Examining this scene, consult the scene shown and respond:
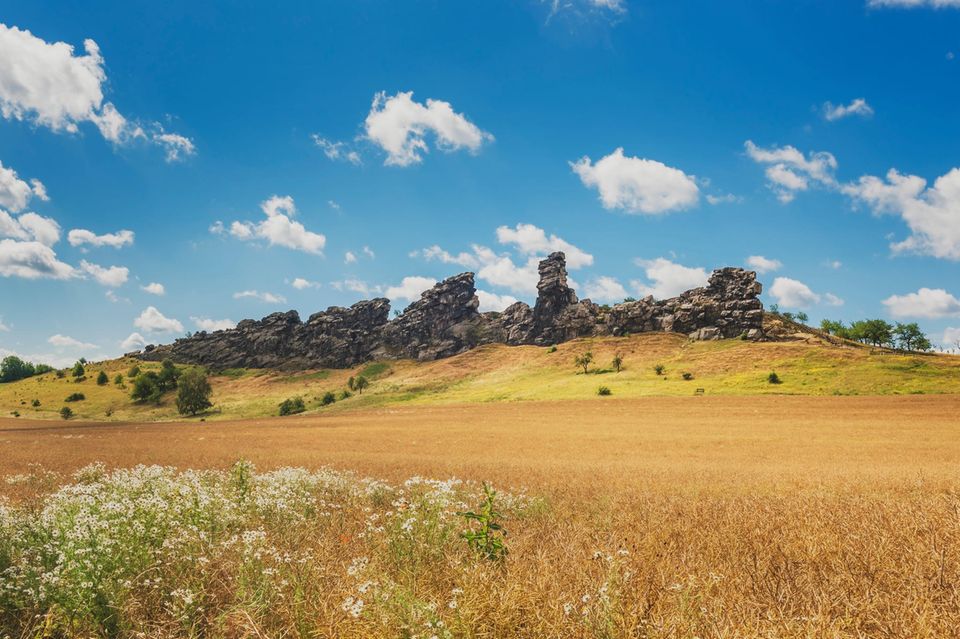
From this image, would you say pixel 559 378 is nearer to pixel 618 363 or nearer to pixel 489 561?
pixel 618 363

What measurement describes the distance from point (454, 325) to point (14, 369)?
149 meters

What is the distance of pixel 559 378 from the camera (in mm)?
85188

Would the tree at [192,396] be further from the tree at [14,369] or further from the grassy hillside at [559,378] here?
the tree at [14,369]

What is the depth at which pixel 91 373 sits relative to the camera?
13125cm

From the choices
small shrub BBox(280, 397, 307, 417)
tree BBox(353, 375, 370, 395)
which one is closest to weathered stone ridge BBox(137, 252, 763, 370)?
tree BBox(353, 375, 370, 395)

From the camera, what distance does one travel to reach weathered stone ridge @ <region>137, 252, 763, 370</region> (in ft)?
341

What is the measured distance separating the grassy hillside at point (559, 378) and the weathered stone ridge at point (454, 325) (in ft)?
29.6

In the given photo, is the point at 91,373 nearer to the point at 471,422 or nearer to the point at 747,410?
the point at 471,422

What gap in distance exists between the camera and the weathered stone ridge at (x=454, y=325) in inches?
4092

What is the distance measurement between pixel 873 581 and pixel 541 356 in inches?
3976

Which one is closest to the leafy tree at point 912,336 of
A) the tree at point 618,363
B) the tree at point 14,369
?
the tree at point 618,363

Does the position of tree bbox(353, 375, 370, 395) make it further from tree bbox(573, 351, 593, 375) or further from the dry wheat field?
the dry wheat field

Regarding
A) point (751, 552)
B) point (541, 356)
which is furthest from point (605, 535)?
point (541, 356)

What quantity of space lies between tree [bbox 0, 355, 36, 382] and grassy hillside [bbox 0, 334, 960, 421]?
27.9 m
